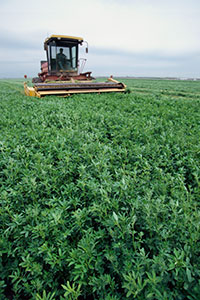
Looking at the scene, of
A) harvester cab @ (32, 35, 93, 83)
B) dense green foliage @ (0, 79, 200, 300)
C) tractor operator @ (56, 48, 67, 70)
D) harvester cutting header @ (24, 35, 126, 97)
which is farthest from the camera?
tractor operator @ (56, 48, 67, 70)

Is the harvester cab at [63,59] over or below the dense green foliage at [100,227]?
over

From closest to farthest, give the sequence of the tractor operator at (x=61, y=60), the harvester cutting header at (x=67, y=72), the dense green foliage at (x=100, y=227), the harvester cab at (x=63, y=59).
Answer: the dense green foliage at (x=100, y=227) → the harvester cutting header at (x=67, y=72) → the harvester cab at (x=63, y=59) → the tractor operator at (x=61, y=60)

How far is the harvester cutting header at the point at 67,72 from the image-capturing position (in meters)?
10.6

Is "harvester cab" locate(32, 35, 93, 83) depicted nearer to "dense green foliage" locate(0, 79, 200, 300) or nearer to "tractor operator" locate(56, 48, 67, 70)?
"tractor operator" locate(56, 48, 67, 70)

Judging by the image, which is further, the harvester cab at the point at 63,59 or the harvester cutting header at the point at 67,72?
the harvester cab at the point at 63,59

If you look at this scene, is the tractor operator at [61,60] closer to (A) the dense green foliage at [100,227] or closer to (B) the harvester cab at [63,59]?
(B) the harvester cab at [63,59]

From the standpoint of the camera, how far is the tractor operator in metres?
12.9

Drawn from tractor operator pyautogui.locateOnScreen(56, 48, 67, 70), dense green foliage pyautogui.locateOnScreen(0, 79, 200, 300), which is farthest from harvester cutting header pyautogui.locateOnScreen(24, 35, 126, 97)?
dense green foliage pyautogui.locateOnScreen(0, 79, 200, 300)

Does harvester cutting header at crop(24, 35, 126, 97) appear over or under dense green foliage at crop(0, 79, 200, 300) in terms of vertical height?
over

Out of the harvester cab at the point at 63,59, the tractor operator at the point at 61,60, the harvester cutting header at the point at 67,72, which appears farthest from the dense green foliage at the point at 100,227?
the tractor operator at the point at 61,60

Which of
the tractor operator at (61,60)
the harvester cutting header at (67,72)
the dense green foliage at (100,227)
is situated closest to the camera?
the dense green foliage at (100,227)

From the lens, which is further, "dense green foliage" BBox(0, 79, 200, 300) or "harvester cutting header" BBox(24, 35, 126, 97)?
"harvester cutting header" BBox(24, 35, 126, 97)

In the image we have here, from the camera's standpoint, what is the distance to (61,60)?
1310 centimetres

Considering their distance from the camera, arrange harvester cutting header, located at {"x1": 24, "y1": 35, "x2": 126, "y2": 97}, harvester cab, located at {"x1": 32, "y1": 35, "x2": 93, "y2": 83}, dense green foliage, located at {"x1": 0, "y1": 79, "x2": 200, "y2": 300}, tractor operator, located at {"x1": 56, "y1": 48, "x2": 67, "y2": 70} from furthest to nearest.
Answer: tractor operator, located at {"x1": 56, "y1": 48, "x2": 67, "y2": 70}, harvester cab, located at {"x1": 32, "y1": 35, "x2": 93, "y2": 83}, harvester cutting header, located at {"x1": 24, "y1": 35, "x2": 126, "y2": 97}, dense green foliage, located at {"x1": 0, "y1": 79, "x2": 200, "y2": 300}
